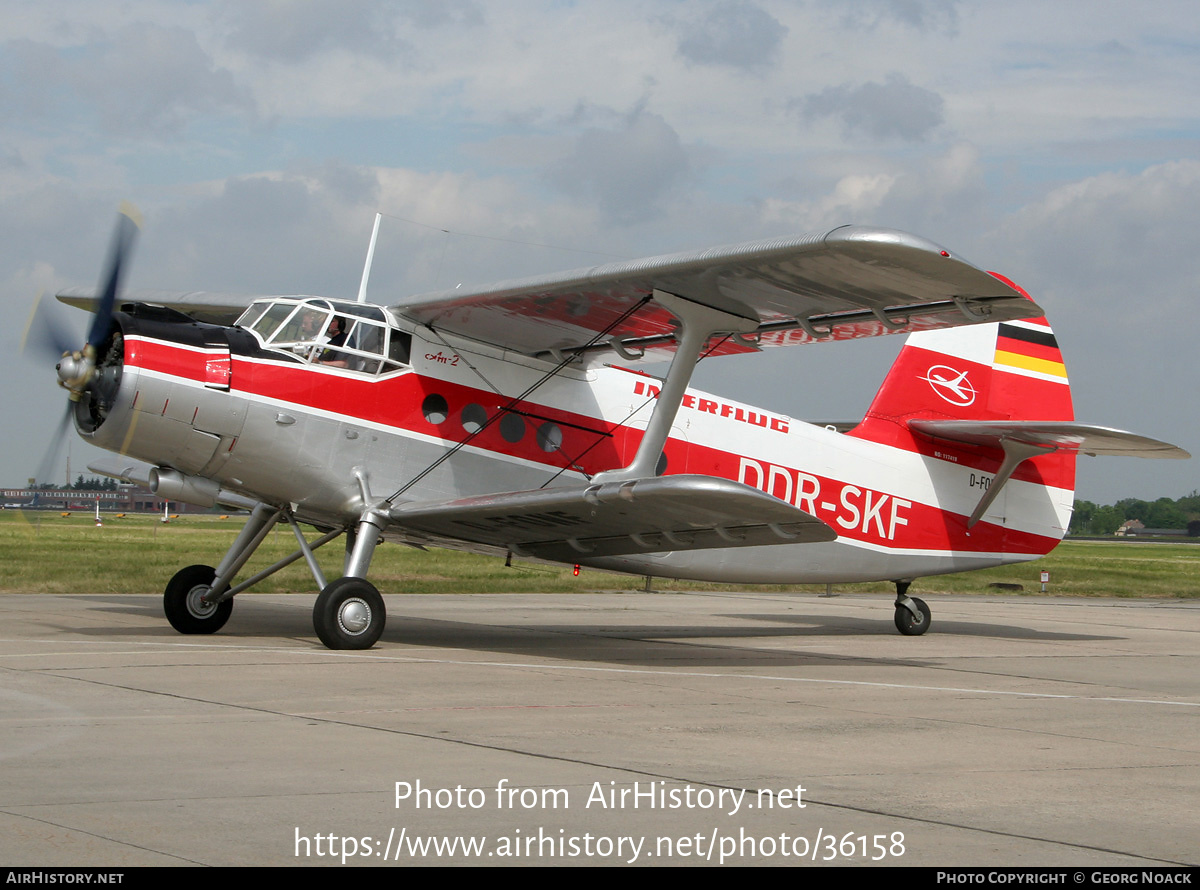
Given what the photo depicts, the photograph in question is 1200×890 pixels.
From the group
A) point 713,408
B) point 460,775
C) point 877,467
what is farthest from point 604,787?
point 877,467

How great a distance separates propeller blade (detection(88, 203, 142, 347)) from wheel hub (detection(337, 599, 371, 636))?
3296 mm

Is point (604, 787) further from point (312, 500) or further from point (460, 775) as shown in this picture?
point (312, 500)

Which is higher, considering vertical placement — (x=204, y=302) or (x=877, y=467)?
(x=204, y=302)

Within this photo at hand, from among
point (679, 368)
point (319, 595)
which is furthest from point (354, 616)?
point (679, 368)

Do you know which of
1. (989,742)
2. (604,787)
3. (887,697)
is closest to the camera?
(604,787)

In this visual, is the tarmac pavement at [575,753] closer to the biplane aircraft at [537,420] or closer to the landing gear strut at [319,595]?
the landing gear strut at [319,595]

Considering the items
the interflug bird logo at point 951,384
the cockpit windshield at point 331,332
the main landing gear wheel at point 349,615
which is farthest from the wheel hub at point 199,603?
the interflug bird logo at point 951,384

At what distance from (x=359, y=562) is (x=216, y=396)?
203 centimetres

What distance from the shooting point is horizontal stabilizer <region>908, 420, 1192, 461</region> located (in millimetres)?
14078

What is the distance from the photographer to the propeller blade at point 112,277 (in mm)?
11000

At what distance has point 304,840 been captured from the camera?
443 centimetres

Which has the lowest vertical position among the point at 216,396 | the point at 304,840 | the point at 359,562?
the point at 304,840

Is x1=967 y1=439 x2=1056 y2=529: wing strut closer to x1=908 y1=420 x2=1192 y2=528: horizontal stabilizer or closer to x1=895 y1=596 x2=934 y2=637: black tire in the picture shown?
x1=908 y1=420 x2=1192 y2=528: horizontal stabilizer

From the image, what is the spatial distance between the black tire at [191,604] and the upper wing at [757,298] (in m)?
3.61
